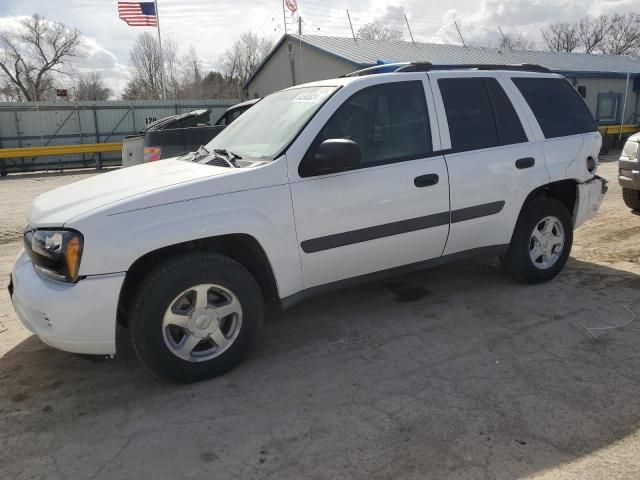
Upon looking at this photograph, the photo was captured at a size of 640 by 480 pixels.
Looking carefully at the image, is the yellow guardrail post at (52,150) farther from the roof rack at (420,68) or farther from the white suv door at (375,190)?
the white suv door at (375,190)

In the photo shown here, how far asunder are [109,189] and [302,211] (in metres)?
1.24

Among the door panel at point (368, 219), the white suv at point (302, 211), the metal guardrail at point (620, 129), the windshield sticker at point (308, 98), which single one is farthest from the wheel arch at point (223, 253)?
the metal guardrail at point (620, 129)

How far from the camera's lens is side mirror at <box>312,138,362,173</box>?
3338mm

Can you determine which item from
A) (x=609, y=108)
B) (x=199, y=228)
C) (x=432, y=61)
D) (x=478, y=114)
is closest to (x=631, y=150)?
(x=478, y=114)

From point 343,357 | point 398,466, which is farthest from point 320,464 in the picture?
point 343,357

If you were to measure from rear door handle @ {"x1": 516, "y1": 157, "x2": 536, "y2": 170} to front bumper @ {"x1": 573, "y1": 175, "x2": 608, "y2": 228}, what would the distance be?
72 centimetres

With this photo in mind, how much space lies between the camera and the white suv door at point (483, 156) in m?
4.04

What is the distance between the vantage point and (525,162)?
4.34 m

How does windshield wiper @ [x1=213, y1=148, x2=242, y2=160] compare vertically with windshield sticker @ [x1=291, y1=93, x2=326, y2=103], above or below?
below

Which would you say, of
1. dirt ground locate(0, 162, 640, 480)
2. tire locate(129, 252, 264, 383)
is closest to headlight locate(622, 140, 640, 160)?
dirt ground locate(0, 162, 640, 480)

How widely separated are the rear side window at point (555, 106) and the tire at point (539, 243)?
0.64 metres

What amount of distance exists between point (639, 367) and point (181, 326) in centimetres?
287

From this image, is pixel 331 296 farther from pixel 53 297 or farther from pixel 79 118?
pixel 79 118

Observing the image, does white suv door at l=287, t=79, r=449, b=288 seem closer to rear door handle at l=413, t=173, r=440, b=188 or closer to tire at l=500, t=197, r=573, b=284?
rear door handle at l=413, t=173, r=440, b=188
